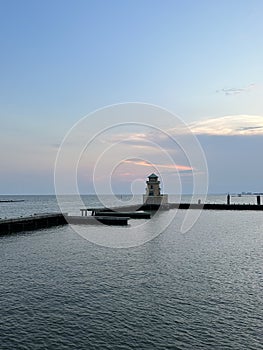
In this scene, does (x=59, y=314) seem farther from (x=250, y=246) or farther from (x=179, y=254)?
(x=250, y=246)

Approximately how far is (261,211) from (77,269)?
310 ft

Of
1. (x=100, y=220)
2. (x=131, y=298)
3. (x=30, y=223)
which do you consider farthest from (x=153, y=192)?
(x=131, y=298)

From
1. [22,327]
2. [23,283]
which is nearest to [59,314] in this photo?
[22,327]

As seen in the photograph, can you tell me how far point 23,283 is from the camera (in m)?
27.8

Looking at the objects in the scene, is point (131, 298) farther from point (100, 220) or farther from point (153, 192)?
point (153, 192)

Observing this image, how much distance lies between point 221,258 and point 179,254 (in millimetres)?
4578

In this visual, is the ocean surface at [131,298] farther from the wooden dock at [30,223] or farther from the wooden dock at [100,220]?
the wooden dock at [100,220]

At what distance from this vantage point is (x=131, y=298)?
24.4m

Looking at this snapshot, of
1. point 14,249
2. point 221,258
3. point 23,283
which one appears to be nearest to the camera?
point 23,283

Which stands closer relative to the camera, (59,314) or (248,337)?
(248,337)

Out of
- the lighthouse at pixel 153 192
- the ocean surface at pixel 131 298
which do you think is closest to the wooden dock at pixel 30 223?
the ocean surface at pixel 131 298

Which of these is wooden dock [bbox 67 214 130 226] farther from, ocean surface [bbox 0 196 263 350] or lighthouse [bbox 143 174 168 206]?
lighthouse [bbox 143 174 168 206]

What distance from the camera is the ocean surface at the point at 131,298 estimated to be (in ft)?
60.5

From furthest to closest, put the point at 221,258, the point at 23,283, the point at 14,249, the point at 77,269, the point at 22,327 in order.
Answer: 1. the point at 14,249
2. the point at 221,258
3. the point at 77,269
4. the point at 23,283
5. the point at 22,327
